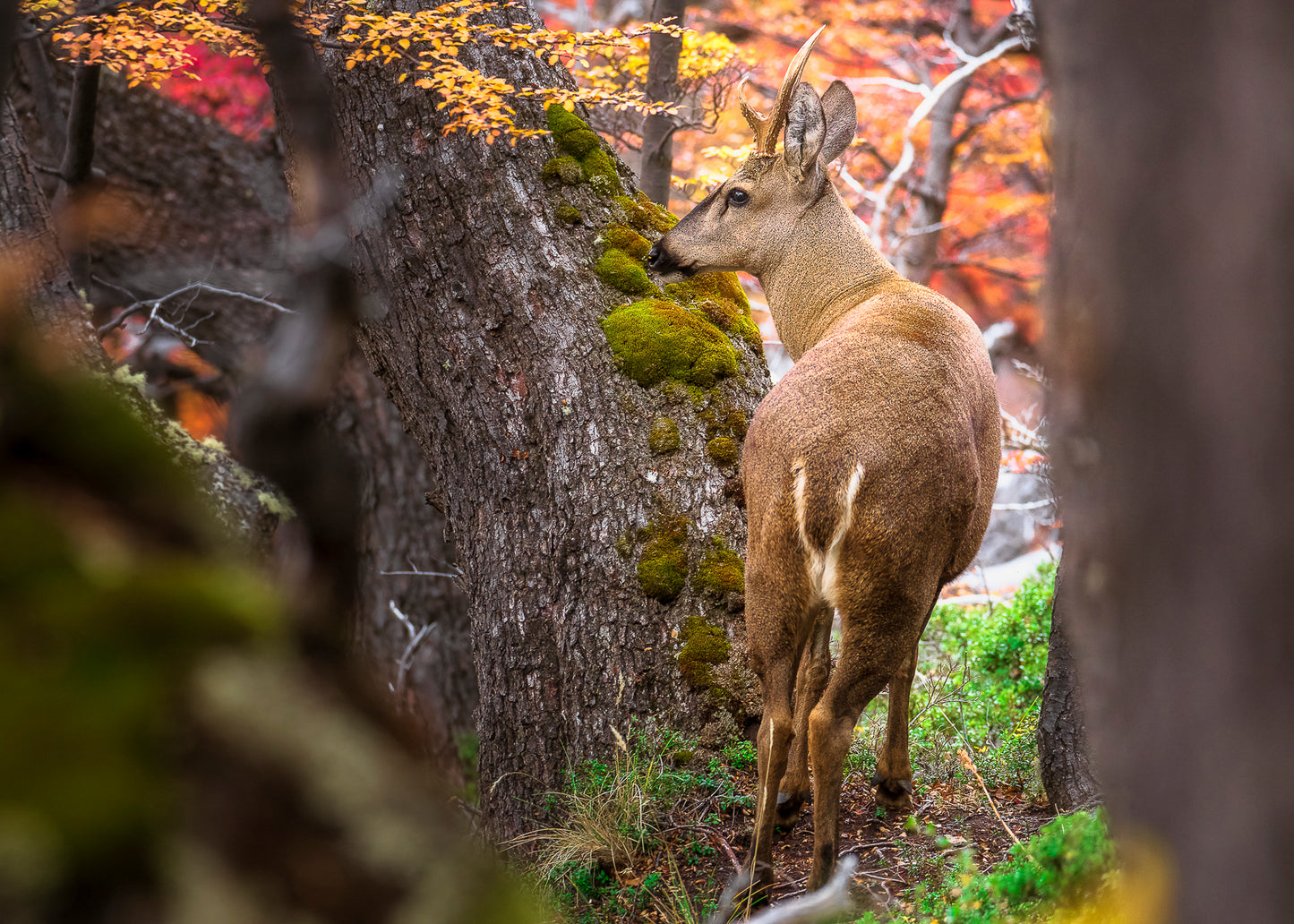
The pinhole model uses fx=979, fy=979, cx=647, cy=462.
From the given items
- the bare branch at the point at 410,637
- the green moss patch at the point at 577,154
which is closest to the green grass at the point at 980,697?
the green moss patch at the point at 577,154

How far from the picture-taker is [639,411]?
4.95 m

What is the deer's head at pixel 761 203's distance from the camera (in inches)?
204

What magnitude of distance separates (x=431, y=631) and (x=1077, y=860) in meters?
7.38

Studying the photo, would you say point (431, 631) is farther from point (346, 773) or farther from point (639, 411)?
point (346, 773)

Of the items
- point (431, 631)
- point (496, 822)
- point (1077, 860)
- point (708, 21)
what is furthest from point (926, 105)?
point (1077, 860)

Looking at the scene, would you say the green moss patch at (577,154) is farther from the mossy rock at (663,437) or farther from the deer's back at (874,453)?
the deer's back at (874,453)

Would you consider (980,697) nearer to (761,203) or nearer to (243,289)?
(761,203)

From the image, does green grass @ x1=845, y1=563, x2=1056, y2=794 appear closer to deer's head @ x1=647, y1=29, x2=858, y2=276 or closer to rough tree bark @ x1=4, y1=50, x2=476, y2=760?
deer's head @ x1=647, y1=29, x2=858, y2=276

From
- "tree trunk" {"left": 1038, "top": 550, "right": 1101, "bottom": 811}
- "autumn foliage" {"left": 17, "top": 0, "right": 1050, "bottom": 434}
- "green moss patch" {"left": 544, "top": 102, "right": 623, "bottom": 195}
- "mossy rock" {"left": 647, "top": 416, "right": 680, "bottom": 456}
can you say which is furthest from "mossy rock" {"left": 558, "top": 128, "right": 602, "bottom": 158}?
"tree trunk" {"left": 1038, "top": 550, "right": 1101, "bottom": 811}

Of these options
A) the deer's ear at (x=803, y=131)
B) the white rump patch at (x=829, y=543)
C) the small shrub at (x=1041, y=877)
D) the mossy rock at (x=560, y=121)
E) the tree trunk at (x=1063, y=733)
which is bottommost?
the tree trunk at (x=1063, y=733)

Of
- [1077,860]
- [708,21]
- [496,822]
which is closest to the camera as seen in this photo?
[1077,860]

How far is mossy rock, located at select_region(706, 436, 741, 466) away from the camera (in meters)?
4.97

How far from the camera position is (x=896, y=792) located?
428cm

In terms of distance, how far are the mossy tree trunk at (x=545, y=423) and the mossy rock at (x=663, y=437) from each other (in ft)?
0.15
